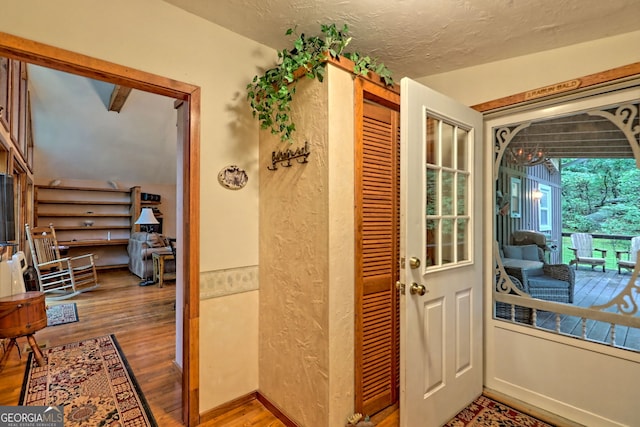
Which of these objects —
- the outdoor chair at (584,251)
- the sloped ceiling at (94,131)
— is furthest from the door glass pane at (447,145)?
the sloped ceiling at (94,131)

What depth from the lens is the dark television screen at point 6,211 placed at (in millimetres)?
2131

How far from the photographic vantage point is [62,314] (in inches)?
146

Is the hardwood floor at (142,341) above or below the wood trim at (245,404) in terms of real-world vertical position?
below

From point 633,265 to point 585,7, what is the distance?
1.42m

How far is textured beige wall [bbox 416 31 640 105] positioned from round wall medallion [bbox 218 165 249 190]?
1.71 meters

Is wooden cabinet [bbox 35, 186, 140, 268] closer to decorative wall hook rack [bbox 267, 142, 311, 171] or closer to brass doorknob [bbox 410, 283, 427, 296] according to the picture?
decorative wall hook rack [bbox 267, 142, 311, 171]

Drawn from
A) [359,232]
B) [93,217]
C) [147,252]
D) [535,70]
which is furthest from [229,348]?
[93,217]

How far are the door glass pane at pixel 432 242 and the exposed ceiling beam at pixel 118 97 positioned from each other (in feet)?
15.4

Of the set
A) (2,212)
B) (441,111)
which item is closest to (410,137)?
(441,111)

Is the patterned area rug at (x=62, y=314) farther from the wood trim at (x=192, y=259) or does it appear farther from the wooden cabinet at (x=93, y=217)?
the wooden cabinet at (x=93, y=217)

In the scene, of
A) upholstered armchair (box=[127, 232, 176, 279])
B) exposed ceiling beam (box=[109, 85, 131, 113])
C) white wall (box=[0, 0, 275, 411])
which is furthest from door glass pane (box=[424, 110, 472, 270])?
upholstered armchair (box=[127, 232, 176, 279])

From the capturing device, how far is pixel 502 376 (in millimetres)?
2068

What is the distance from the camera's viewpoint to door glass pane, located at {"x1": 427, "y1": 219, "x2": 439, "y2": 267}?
1669 mm

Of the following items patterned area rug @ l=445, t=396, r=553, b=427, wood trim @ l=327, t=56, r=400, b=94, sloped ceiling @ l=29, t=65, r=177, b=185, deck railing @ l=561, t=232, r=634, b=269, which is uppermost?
sloped ceiling @ l=29, t=65, r=177, b=185
